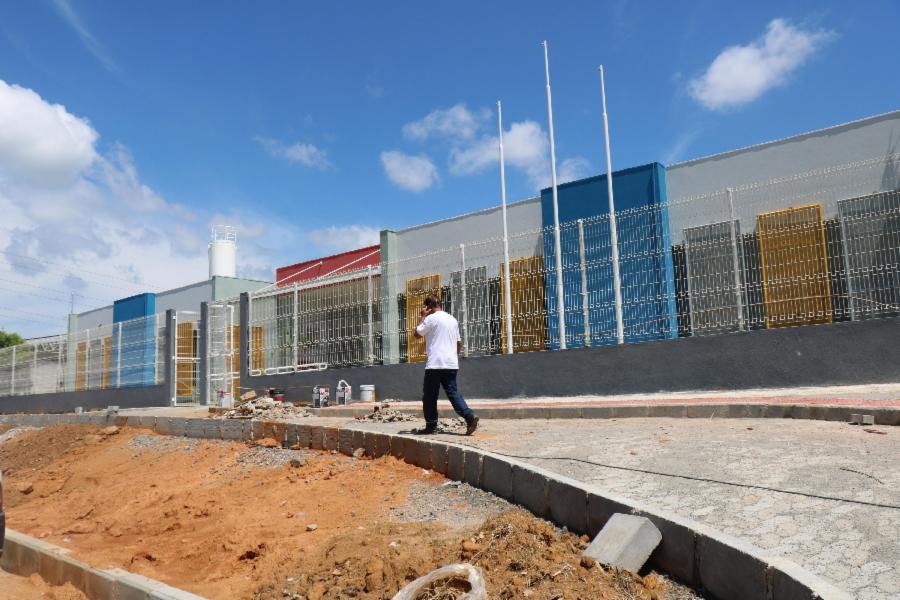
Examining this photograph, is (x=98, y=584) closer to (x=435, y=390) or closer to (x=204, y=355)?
(x=435, y=390)

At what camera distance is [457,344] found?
24.8ft

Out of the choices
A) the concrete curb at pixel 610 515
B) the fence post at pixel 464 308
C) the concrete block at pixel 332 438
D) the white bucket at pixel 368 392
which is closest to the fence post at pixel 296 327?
the white bucket at pixel 368 392

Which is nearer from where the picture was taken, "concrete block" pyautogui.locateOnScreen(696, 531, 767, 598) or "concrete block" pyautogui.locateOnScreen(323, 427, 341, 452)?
"concrete block" pyautogui.locateOnScreen(696, 531, 767, 598)

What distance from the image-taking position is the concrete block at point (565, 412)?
9.47 metres

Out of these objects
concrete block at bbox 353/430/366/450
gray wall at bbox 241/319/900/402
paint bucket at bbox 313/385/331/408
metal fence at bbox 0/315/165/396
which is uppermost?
metal fence at bbox 0/315/165/396

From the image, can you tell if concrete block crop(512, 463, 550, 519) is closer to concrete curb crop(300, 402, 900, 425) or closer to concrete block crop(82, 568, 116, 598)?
concrete block crop(82, 568, 116, 598)

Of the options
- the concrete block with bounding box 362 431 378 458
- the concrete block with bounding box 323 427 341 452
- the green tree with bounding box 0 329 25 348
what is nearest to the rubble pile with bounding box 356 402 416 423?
the concrete block with bounding box 323 427 341 452

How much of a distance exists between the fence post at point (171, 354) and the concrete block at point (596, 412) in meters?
14.2

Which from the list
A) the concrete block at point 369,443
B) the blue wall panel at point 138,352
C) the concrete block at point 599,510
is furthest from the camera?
the blue wall panel at point 138,352

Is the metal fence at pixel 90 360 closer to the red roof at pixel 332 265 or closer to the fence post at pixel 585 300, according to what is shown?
the red roof at pixel 332 265

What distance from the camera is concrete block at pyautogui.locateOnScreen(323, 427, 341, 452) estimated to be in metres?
8.00

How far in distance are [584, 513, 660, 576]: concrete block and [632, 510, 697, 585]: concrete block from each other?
46 mm

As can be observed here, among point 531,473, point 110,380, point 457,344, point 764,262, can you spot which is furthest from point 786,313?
point 110,380

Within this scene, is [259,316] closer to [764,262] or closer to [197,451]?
[197,451]
